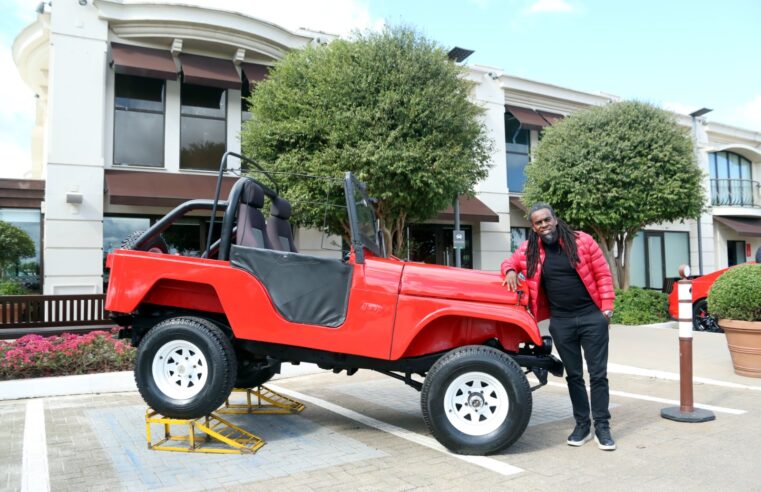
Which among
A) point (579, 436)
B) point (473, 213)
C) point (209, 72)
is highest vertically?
point (209, 72)

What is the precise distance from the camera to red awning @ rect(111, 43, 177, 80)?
515 inches

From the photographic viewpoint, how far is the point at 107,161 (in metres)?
13.8

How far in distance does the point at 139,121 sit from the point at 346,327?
12155 millimetres

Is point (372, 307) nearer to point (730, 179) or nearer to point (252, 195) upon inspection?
point (252, 195)

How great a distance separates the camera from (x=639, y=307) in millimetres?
13891

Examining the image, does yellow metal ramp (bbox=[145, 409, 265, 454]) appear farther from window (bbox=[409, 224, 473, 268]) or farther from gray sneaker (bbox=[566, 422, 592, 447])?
window (bbox=[409, 224, 473, 268])

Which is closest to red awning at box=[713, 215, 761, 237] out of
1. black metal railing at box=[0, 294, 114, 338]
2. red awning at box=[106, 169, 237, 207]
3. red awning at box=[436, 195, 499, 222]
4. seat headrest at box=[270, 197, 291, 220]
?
red awning at box=[436, 195, 499, 222]

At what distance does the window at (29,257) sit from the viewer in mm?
14109

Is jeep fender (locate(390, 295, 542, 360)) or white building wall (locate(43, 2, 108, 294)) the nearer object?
jeep fender (locate(390, 295, 542, 360))

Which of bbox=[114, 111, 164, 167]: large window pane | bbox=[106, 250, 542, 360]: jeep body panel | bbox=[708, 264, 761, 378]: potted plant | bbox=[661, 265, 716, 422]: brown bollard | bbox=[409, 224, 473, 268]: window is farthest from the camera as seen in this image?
bbox=[409, 224, 473, 268]: window

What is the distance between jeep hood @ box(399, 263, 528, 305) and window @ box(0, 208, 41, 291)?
13.4 meters

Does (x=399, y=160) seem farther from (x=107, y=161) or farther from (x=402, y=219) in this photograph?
(x=107, y=161)

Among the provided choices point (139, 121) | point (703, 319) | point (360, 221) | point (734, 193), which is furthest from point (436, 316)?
point (734, 193)

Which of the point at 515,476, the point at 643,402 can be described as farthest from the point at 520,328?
the point at 643,402
